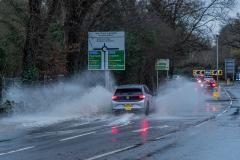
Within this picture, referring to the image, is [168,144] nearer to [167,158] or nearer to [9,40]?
[167,158]

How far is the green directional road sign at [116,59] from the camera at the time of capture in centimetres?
3706

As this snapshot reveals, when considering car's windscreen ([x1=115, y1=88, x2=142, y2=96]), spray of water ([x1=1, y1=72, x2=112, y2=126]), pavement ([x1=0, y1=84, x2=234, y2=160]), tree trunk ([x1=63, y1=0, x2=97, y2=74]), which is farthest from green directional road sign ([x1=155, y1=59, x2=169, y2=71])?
pavement ([x1=0, y1=84, x2=234, y2=160])

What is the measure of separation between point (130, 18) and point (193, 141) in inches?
1060

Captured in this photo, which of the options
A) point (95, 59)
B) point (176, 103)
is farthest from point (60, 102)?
point (176, 103)

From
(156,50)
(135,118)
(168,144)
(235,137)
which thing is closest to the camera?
(168,144)

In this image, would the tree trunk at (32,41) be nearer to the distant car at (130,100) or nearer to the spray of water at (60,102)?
the spray of water at (60,102)

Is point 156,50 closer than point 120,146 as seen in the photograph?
No

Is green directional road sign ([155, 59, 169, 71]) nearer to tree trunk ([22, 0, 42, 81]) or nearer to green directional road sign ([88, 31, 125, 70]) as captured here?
green directional road sign ([88, 31, 125, 70])

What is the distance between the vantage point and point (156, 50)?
51.1 metres

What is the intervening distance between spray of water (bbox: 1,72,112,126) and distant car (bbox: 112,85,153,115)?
40.2 inches

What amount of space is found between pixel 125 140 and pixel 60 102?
698 inches

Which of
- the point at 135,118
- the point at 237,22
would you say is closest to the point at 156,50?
the point at 135,118

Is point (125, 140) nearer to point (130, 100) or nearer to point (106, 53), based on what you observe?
point (130, 100)

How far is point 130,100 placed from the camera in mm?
30266
